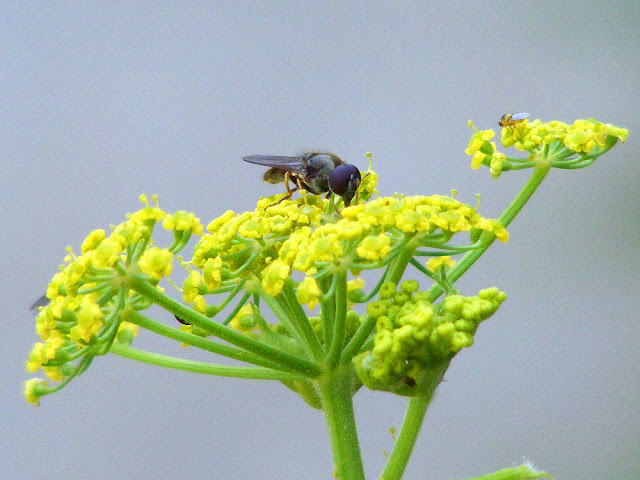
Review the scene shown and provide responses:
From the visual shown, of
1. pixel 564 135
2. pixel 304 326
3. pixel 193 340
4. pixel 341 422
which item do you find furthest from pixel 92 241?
pixel 564 135

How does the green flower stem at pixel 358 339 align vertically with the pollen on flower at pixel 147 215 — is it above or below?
below

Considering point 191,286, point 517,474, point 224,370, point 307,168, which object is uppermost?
point 307,168

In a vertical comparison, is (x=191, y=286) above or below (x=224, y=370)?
above

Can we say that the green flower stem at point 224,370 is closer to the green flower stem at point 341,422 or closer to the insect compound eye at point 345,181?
Answer: the green flower stem at point 341,422

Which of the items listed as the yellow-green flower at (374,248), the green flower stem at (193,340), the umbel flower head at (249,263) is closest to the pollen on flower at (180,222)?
the umbel flower head at (249,263)

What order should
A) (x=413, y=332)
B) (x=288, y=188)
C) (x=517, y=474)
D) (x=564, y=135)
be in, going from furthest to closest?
(x=288, y=188)
(x=564, y=135)
(x=517, y=474)
(x=413, y=332)

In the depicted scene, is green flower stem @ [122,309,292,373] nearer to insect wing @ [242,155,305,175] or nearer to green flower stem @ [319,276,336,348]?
green flower stem @ [319,276,336,348]

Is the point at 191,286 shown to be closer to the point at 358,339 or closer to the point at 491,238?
the point at 358,339

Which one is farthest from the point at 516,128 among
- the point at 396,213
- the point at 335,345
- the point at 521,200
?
the point at 335,345
